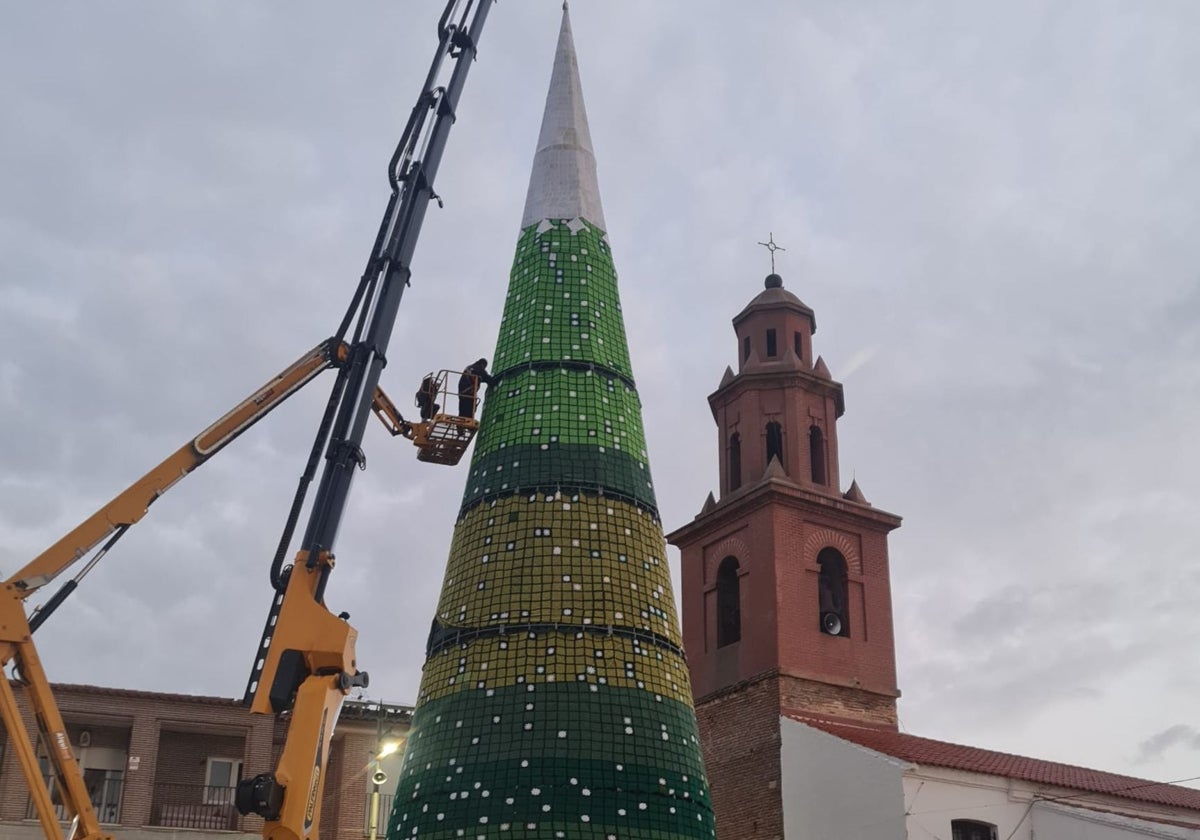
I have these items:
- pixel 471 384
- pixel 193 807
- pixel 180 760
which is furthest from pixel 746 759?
pixel 471 384

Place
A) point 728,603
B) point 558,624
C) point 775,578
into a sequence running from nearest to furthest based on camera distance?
1. point 558,624
2. point 775,578
3. point 728,603

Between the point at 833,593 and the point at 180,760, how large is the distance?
15241mm

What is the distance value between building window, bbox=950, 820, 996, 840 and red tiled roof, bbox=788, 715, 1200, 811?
0.94 metres

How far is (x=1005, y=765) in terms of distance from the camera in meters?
28.1

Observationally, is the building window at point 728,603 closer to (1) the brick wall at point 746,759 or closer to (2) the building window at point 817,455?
(1) the brick wall at point 746,759

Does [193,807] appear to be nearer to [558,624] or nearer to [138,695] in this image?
[138,695]

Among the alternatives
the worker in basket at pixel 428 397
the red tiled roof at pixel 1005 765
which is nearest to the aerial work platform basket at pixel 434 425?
the worker in basket at pixel 428 397

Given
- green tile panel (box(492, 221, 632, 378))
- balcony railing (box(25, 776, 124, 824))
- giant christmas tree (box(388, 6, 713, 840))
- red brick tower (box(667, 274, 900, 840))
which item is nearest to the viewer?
giant christmas tree (box(388, 6, 713, 840))

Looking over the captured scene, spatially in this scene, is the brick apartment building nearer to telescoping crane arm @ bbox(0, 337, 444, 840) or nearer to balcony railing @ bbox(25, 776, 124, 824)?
balcony railing @ bbox(25, 776, 124, 824)

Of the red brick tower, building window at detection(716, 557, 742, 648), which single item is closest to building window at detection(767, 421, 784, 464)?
the red brick tower

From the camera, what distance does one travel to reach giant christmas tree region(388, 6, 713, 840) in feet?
44.9

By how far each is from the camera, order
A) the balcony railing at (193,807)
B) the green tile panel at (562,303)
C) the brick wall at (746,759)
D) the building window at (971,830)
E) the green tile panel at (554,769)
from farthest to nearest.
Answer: the balcony railing at (193,807), the brick wall at (746,759), the building window at (971,830), the green tile panel at (562,303), the green tile panel at (554,769)

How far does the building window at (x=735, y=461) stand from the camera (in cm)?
3353

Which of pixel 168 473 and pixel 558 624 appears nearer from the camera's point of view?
pixel 558 624
